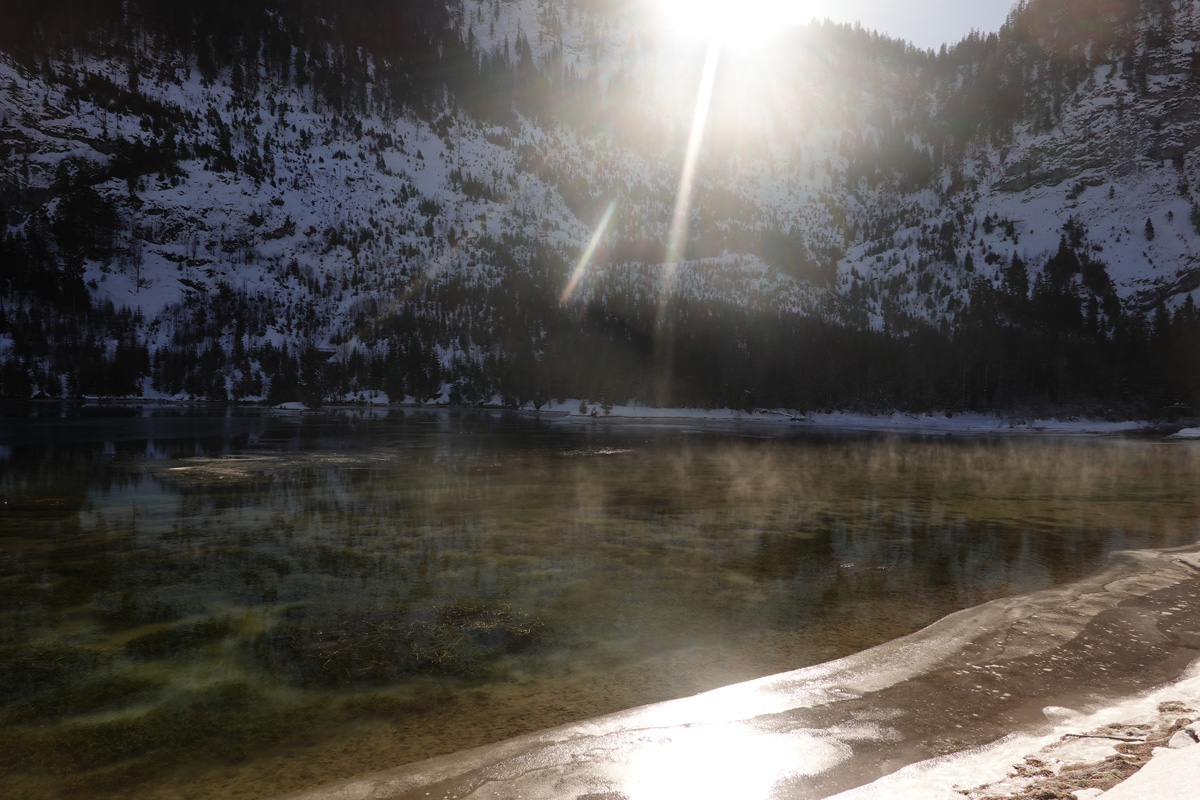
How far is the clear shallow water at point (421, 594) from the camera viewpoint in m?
6.25

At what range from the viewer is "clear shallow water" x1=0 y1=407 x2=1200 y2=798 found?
20.5 ft

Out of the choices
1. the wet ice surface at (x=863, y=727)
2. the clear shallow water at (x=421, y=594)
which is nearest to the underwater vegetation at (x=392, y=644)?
the clear shallow water at (x=421, y=594)

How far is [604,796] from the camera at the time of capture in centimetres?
495

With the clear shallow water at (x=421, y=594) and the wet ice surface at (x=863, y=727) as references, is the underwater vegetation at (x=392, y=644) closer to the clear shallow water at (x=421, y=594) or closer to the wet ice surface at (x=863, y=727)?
the clear shallow water at (x=421, y=594)

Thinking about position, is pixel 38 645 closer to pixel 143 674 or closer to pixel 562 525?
pixel 143 674

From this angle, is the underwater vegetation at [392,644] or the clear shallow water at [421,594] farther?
the underwater vegetation at [392,644]

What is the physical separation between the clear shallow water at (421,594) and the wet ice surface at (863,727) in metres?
0.58

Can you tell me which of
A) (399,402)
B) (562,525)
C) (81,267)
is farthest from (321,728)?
(81,267)

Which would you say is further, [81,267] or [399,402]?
[81,267]

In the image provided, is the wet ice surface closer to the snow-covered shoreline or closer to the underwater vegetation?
the underwater vegetation

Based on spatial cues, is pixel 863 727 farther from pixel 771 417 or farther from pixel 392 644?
pixel 771 417

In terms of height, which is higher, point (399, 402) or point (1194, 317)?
point (1194, 317)

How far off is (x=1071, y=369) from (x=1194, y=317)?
2939 centimetres

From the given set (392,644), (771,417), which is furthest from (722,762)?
(771,417)
